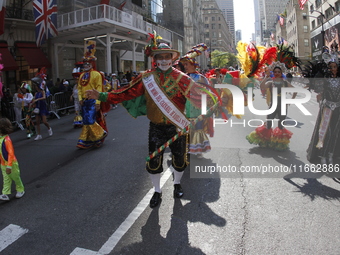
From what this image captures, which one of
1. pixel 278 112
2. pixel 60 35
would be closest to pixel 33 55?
pixel 60 35

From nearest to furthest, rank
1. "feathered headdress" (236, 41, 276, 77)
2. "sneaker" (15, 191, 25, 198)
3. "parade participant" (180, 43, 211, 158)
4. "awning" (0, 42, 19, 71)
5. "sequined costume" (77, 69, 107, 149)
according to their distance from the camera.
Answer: "sneaker" (15, 191, 25, 198) → "parade participant" (180, 43, 211, 158) → "feathered headdress" (236, 41, 276, 77) → "sequined costume" (77, 69, 107, 149) → "awning" (0, 42, 19, 71)

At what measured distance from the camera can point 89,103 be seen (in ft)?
23.2

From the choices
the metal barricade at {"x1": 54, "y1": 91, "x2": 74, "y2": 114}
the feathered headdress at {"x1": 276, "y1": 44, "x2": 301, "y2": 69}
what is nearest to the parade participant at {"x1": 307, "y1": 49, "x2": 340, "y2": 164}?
the feathered headdress at {"x1": 276, "y1": 44, "x2": 301, "y2": 69}

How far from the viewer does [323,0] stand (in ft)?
144

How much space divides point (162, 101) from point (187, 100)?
0.38 meters

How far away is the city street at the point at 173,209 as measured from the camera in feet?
9.86

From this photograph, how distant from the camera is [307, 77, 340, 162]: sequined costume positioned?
4938 millimetres

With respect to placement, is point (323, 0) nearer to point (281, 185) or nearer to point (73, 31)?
point (73, 31)

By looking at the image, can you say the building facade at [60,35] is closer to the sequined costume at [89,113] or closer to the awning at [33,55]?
the awning at [33,55]

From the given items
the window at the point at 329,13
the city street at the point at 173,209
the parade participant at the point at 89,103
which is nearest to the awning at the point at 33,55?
the parade participant at the point at 89,103

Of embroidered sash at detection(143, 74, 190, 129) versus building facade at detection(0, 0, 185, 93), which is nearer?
embroidered sash at detection(143, 74, 190, 129)

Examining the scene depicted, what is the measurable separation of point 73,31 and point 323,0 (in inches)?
1528

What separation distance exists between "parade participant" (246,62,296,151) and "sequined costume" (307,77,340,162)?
1037 millimetres

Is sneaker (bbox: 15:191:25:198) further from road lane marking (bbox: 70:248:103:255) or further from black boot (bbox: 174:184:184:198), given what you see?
black boot (bbox: 174:184:184:198)
